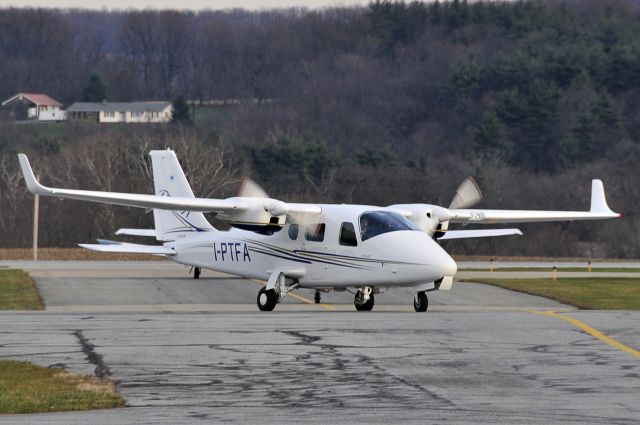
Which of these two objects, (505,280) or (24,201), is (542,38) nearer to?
(24,201)

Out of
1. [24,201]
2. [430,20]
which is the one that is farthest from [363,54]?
[24,201]

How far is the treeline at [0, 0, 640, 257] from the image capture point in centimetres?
8919

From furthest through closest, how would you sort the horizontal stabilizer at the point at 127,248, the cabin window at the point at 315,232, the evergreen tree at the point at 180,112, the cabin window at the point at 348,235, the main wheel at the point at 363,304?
1. the evergreen tree at the point at 180,112
2. the horizontal stabilizer at the point at 127,248
3. the main wheel at the point at 363,304
4. the cabin window at the point at 315,232
5. the cabin window at the point at 348,235

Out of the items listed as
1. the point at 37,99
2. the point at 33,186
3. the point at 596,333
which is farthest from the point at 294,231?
the point at 37,99

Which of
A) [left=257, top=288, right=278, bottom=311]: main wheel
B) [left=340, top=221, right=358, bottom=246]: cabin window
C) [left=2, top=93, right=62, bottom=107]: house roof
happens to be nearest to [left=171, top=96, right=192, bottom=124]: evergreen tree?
[left=2, top=93, right=62, bottom=107]: house roof

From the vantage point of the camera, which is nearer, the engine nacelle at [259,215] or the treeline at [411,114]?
the engine nacelle at [259,215]

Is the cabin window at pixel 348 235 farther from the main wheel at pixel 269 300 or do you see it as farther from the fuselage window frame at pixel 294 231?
the main wheel at pixel 269 300

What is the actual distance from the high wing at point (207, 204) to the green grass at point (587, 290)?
7859 millimetres

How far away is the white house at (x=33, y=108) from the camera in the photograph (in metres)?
172

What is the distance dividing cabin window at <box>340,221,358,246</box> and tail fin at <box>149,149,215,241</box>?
7524mm

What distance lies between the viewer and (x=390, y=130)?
145 metres

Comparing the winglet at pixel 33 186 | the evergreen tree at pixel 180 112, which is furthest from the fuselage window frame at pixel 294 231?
the evergreen tree at pixel 180 112

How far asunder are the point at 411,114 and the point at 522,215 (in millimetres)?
116557

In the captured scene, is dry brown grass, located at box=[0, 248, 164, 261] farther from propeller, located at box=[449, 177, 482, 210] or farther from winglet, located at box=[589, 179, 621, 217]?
propeller, located at box=[449, 177, 482, 210]
